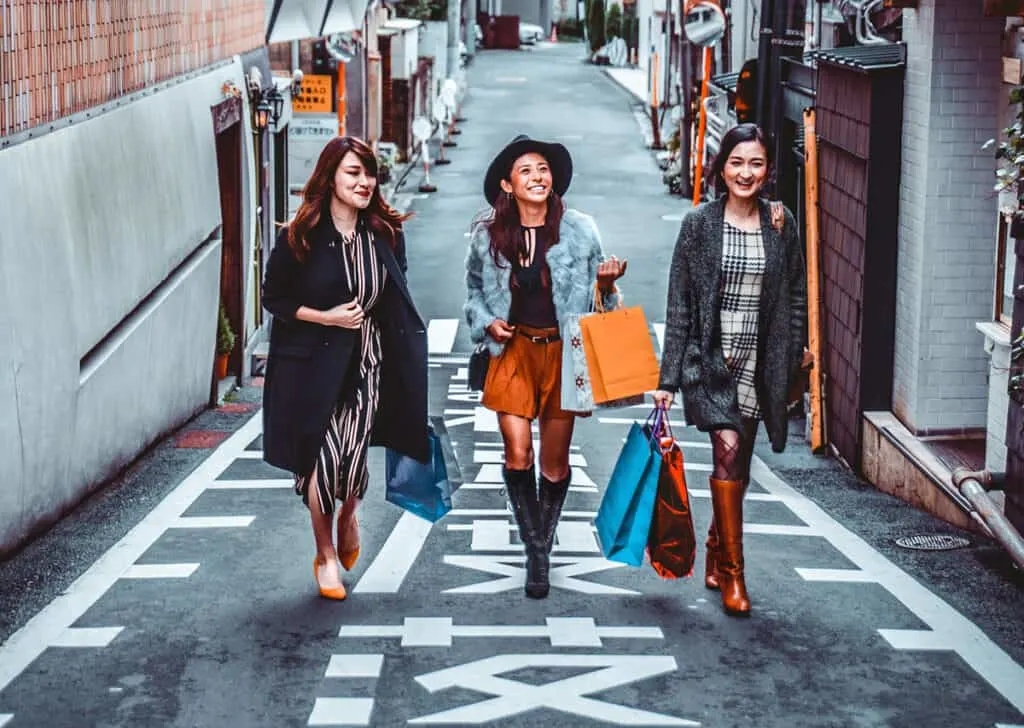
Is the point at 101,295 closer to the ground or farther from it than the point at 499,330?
closer to the ground

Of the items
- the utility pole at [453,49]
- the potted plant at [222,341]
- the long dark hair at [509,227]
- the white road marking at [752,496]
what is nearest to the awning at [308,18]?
the potted plant at [222,341]

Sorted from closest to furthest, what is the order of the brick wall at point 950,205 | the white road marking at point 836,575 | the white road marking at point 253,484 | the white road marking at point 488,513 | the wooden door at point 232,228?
the white road marking at point 836,575 → the white road marking at point 488,513 → the white road marking at point 253,484 → the brick wall at point 950,205 → the wooden door at point 232,228

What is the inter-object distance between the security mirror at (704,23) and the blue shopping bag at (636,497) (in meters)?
18.9

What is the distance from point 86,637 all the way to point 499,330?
80.2 inches

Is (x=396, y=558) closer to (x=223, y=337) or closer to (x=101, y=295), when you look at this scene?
(x=101, y=295)

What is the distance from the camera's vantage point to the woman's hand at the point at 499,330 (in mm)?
7410

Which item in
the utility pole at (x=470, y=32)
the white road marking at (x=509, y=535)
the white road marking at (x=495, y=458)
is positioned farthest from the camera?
the utility pole at (x=470, y=32)

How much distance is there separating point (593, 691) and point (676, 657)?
561 mm

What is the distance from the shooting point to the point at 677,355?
718 centimetres

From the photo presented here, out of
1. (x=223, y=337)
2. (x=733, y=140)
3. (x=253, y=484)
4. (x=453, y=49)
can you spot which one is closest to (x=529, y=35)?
(x=453, y=49)

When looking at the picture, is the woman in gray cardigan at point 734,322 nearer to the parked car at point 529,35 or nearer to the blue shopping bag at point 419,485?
the blue shopping bag at point 419,485

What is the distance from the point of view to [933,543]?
364 inches

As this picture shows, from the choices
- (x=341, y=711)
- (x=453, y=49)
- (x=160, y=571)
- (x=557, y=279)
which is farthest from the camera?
(x=453, y=49)

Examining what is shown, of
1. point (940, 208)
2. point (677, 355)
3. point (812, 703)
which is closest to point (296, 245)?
point (677, 355)
